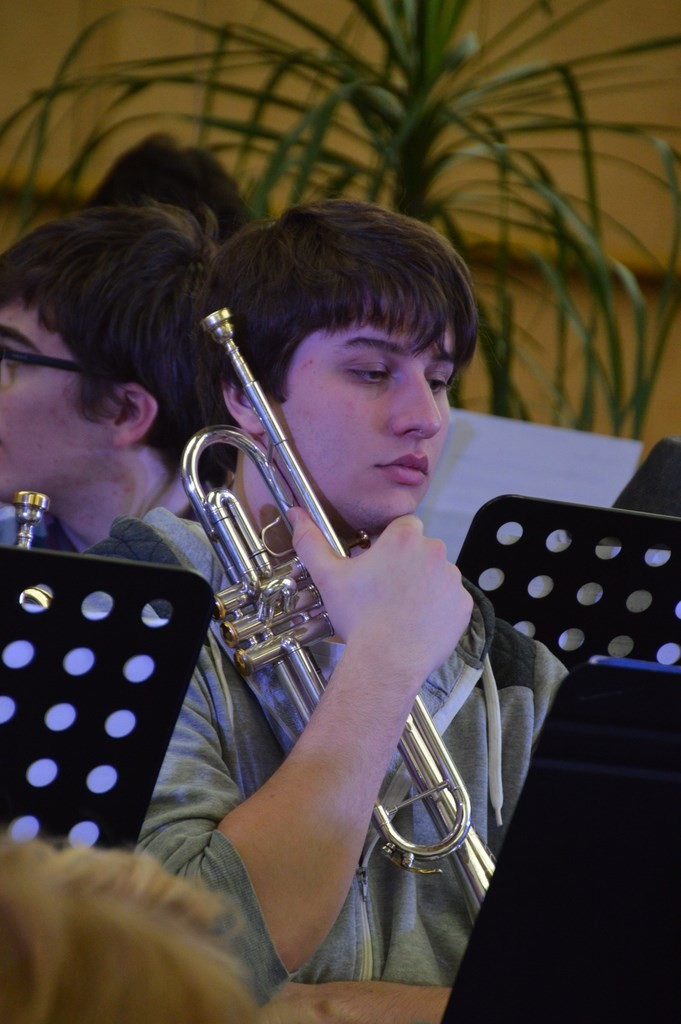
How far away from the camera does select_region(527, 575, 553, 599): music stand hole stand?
1.31 m

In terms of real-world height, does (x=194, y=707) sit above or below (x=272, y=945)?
above

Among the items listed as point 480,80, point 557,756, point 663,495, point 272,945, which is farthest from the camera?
point 480,80

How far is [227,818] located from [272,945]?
0.11 m

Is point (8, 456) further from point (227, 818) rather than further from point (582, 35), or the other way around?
point (582, 35)

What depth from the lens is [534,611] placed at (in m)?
1.35

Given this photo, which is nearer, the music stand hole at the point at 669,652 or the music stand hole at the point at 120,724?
the music stand hole at the point at 120,724

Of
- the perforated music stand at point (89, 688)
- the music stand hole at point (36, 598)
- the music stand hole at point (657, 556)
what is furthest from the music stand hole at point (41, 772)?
the music stand hole at point (657, 556)

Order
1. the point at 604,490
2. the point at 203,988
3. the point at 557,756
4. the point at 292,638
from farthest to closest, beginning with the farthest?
1. the point at 604,490
2. the point at 292,638
3. the point at 557,756
4. the point at 203,988

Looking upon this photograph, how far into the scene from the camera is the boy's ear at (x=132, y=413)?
1946 millimetres

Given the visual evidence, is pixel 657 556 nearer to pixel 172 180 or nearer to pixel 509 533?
pixel 509 533

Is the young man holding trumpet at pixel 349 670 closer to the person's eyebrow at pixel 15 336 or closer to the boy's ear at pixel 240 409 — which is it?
the boy's ear at pixel 240 409

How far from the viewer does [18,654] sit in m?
0.86

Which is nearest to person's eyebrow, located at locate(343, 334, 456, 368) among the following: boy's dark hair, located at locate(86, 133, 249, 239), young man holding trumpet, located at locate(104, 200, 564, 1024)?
young man holding trumpet, located at locate(104, 200, 564, 1024)

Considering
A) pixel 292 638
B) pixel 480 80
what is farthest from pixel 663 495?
pixel 480 80
